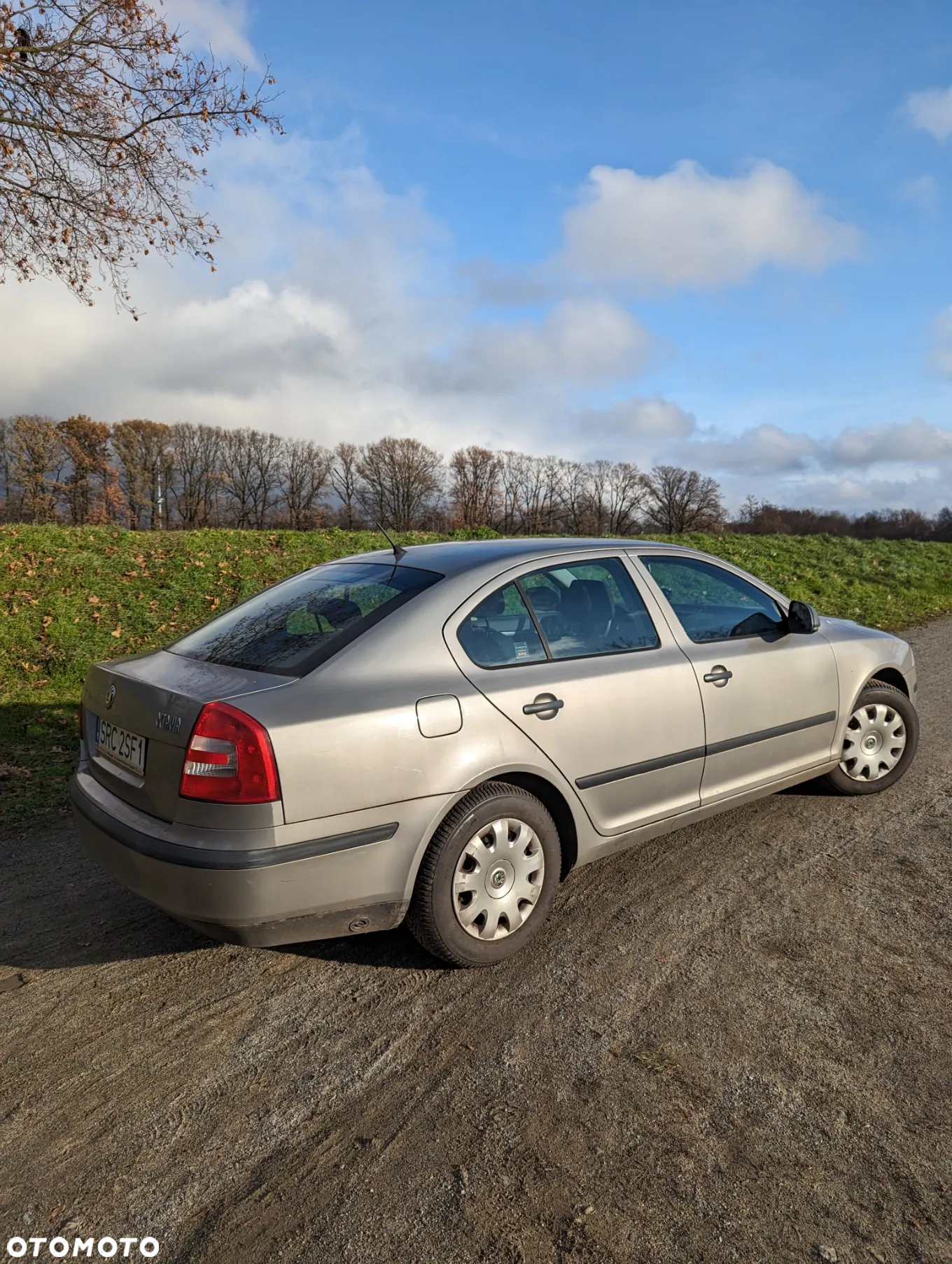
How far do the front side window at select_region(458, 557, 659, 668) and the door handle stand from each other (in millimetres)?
199

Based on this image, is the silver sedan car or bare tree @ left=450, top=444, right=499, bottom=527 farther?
bare tree @ left=450, top=444, right=499, bottom=527

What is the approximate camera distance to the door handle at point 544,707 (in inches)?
128

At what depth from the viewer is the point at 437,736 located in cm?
298

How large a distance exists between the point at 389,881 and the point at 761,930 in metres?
1.61

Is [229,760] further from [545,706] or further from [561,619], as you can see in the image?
[561,619]

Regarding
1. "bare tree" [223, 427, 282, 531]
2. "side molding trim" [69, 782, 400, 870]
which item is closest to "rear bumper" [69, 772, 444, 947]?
"side molding trim" [69, 782, 400, 870]

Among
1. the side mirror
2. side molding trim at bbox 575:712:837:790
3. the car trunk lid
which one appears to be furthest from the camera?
the side mirror

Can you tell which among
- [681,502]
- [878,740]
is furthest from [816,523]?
[878,740]

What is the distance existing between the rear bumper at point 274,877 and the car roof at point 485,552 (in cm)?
116

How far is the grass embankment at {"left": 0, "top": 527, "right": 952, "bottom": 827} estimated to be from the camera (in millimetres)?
6629

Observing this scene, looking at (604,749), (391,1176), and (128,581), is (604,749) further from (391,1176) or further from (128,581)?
(128,581)

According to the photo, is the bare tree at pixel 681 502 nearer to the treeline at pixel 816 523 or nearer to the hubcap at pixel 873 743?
the treeline at pixel 816 523

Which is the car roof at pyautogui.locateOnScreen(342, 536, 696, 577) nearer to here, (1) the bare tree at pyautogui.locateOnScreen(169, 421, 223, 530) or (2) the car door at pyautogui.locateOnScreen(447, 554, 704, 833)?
(2) the car door at pyautogui.locateOnScreen(447, 554, 704, 833)

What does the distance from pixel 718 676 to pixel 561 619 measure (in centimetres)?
92
